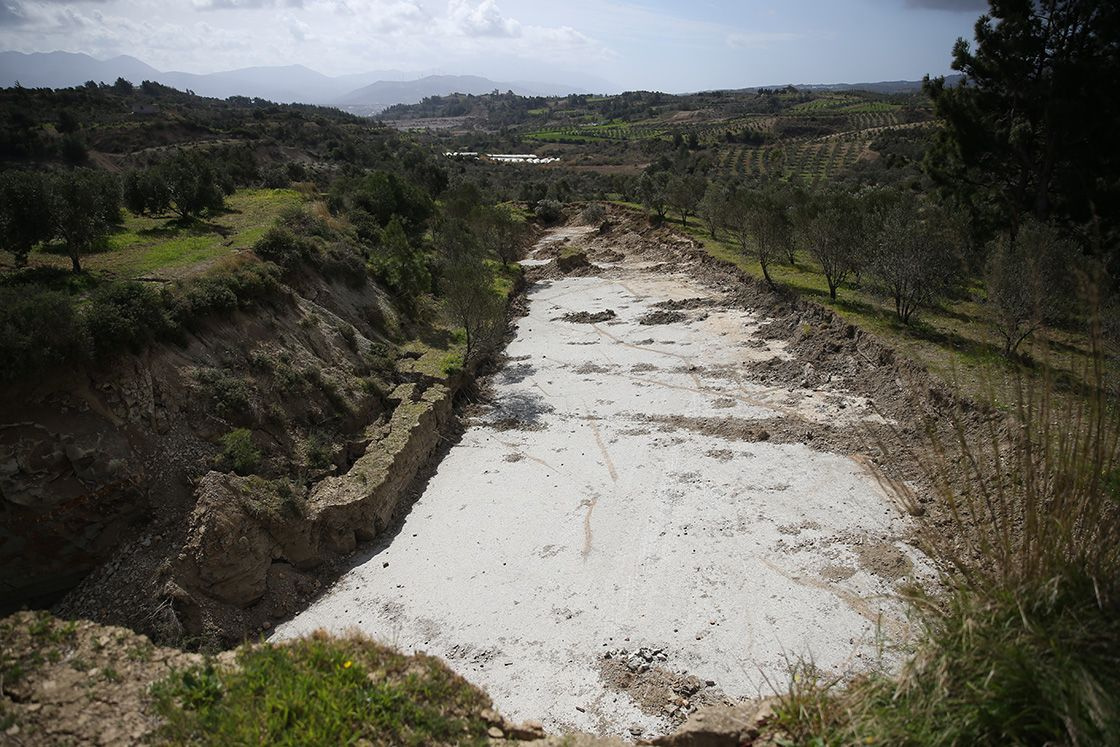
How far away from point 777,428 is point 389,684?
17.4m

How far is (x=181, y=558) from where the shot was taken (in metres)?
14.3

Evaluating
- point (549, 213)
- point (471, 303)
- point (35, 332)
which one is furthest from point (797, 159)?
point (35, 332)

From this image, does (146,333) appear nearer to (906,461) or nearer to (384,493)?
(384,493)

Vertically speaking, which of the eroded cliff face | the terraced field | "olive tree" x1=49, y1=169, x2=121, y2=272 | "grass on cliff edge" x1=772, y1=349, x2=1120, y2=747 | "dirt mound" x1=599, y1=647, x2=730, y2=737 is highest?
the terraced field

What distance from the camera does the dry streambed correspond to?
12.4 m

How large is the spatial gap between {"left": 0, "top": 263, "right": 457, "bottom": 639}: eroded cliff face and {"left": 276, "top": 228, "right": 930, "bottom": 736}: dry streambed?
5.08ft

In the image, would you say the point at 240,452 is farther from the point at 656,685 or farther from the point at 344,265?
the point at 344,265

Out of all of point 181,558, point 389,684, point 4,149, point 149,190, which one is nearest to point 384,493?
point 181,558

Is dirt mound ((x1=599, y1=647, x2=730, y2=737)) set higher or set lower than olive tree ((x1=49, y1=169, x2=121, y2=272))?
lower

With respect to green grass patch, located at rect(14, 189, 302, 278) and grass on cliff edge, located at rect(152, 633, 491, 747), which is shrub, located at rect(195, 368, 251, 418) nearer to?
green grass patch, located at rect(14, 189, 302, 278)

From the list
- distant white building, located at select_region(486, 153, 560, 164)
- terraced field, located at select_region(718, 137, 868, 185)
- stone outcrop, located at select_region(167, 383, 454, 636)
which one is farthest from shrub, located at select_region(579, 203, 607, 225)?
distant white building, located at select_region(486, 153, 560, 164)

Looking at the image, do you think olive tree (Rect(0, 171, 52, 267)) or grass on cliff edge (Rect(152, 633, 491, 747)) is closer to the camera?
grass on cliff edge (Rect(152, 633, 491, 747))

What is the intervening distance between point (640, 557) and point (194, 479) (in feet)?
39.5

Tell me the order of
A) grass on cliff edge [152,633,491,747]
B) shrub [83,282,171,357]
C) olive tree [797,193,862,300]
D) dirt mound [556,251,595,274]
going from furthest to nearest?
dirt mound [556,251,595,274] < olive tree [797,193,862,300] < shrub [83,282,171,357] < grass on cliff edge [152,633,491,747]
